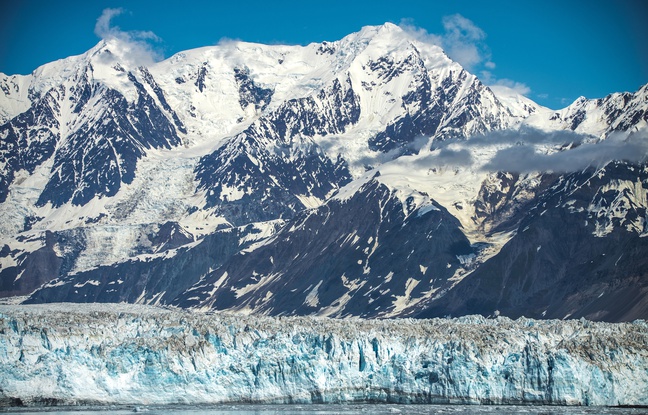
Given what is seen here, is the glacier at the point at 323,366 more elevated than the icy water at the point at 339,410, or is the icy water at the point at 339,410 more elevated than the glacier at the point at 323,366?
the glacier at the point at 323,366

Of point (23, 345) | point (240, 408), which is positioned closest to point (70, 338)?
point (23, 345)

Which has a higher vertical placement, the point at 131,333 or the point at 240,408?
the point at 131,333

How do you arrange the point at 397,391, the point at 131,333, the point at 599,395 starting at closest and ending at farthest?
the point at 599,395 < the point at 397,391 < the point at 131,333

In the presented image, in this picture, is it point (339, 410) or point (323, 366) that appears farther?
point (323, 366)

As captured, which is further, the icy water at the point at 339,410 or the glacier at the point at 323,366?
the glacier at the point at 323,366

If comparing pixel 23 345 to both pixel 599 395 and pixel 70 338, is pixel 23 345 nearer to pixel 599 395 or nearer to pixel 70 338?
pixel 70 338
